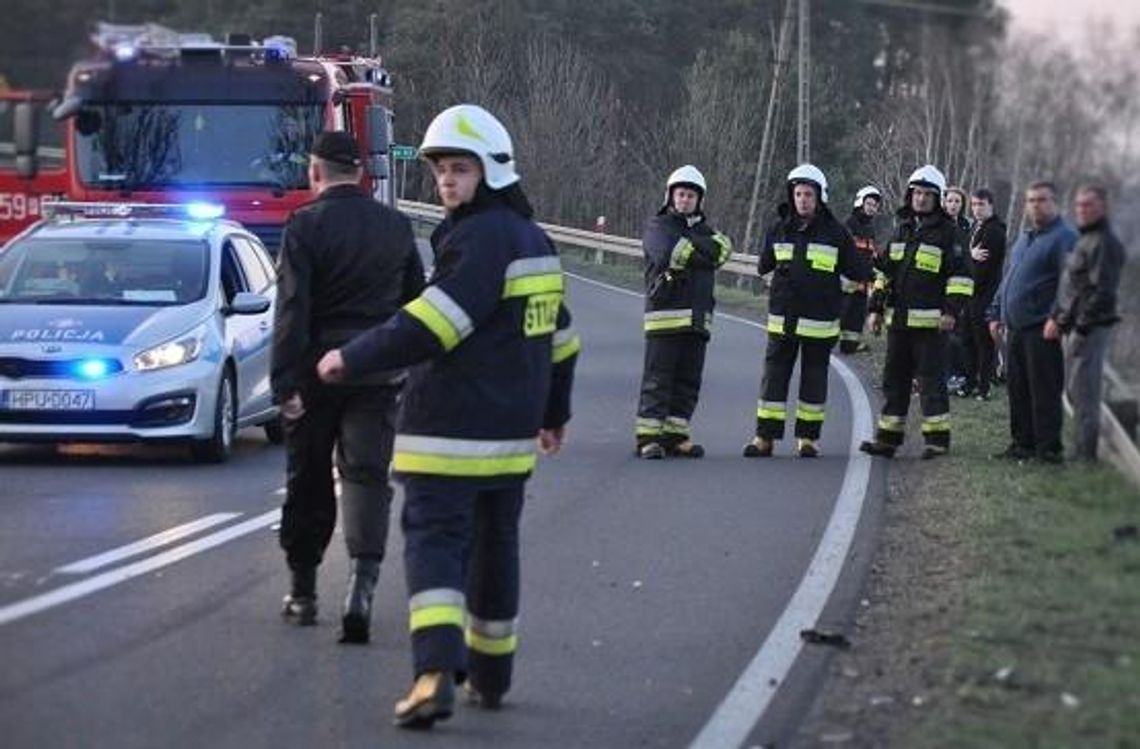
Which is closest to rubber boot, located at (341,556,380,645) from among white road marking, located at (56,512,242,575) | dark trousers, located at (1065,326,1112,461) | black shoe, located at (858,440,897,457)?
white road marking, located at (56,512,242,575)

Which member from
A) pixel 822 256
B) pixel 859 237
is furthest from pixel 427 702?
pixel 859 237

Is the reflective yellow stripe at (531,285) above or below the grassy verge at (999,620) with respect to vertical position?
above

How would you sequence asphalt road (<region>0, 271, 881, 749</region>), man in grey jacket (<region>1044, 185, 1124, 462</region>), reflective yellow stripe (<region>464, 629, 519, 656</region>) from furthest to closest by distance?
man in grey jacket (<region>1044, 185, 1124, 462</region>) < reflective yellow stripe (<region>464, 629, 519, 656</region>) < asphalt road (<region>0, 271, 881, 749</region>)

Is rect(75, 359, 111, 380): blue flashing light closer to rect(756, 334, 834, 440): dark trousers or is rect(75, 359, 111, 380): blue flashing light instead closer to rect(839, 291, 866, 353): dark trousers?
rect(756, 334, 834, 440): dark trousers

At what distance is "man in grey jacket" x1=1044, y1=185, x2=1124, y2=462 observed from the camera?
12.2m

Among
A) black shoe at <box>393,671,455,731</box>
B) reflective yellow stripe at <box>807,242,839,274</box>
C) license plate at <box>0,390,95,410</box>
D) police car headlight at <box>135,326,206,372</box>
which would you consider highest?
reflective yellow stripe at <box>807,242,839,274</box>

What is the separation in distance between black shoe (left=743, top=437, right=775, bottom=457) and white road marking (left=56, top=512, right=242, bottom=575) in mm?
4349

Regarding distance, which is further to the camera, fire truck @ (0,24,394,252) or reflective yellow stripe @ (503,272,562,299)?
fire truck @ (0,24,394,252)

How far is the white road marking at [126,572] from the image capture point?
8.48m

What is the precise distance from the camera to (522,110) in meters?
42.2

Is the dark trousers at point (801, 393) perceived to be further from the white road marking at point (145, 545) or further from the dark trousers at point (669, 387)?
the white road marking at point (145, 545)

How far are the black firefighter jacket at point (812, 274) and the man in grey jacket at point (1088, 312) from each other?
6.24ft

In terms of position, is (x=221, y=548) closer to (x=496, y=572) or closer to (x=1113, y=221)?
(x=496, y=572)

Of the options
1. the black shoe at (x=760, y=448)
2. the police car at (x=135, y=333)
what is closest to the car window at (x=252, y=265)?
the police car at (x=135, y=333)
